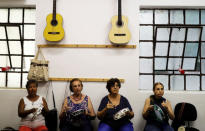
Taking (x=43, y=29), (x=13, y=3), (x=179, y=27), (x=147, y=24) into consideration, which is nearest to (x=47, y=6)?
(x=43, y=29)

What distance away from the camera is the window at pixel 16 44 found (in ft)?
12.2

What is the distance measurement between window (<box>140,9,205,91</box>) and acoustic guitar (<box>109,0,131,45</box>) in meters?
0.52

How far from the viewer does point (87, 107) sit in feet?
9.52

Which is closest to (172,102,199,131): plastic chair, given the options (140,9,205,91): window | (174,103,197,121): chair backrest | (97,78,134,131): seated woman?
(174,103,197,121): chair backrest

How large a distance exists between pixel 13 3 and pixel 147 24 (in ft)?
8.17

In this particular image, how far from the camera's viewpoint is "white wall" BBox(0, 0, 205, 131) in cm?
337

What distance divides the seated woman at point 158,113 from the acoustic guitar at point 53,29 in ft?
5.91

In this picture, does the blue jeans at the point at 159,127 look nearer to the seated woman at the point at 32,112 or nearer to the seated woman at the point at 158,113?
the seated woman at the point at 158,113

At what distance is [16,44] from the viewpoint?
3.76 meters

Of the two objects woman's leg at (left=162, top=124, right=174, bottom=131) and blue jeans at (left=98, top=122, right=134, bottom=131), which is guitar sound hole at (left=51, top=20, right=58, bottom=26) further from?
woman's leg at (left=162, top=124, right=174, bottom=131)

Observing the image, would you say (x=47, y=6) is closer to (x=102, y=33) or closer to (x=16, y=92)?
(x=102, y=33)

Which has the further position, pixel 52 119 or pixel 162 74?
pixel 162 74

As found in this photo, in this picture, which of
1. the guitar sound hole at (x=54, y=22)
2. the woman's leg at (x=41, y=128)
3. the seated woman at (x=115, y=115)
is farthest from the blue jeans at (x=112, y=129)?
the guitar sound hole at (x=54, y=22)

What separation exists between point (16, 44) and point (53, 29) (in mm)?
951
